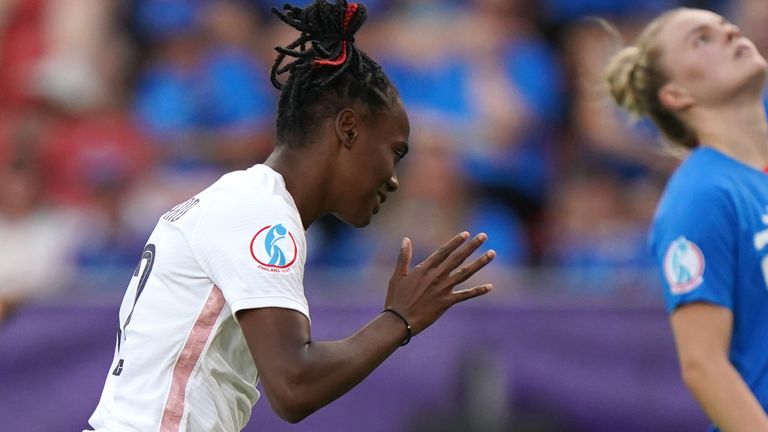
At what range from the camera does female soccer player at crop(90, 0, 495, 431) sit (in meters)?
3.11

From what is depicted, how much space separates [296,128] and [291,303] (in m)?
0.61

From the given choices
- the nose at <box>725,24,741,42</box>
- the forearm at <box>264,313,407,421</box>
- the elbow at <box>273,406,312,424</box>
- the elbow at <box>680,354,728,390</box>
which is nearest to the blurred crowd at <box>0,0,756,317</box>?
the nose at <box>725,24,741,42</box>

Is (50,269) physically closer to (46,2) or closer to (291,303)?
(46,2)

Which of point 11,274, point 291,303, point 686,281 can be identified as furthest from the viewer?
point 11,274

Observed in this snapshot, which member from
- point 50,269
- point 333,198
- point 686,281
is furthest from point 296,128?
point 50,269

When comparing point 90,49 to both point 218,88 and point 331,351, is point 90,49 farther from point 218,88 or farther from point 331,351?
point 331,351

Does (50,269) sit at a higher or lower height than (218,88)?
lower

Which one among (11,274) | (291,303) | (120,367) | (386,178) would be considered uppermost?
(386,178)

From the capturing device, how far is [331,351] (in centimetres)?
312

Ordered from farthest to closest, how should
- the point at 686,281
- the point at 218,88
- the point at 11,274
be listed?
the point at 218,88, the point at 11,274, the point at 686,281

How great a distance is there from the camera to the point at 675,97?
4207 millimetres

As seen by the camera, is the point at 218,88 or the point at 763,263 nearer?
the point at 763,263

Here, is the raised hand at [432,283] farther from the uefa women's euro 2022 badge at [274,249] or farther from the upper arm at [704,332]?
the upper arm at [704,332]

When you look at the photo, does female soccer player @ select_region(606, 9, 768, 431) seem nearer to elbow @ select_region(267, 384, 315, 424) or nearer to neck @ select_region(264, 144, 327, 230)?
neck @ select_region(264, 144, 327, 230)
